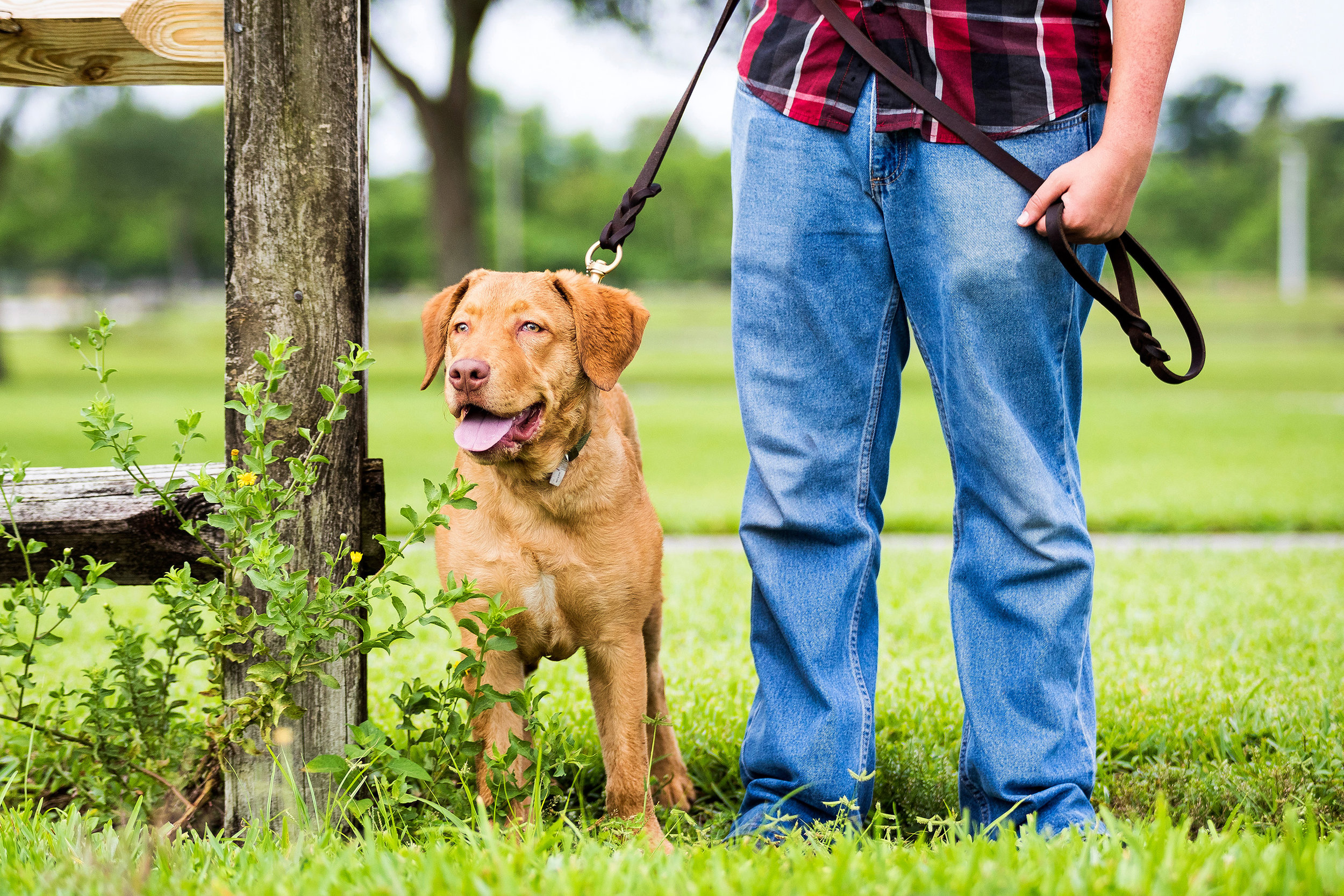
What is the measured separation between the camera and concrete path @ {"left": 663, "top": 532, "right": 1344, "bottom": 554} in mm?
6504

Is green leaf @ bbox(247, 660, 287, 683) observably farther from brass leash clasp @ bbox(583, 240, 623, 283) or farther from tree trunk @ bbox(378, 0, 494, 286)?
tree trunk @ bbox(378, 0, 494, 286)

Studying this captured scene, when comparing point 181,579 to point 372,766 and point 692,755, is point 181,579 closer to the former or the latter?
point 372,766

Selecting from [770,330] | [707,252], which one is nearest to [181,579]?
[770,330]

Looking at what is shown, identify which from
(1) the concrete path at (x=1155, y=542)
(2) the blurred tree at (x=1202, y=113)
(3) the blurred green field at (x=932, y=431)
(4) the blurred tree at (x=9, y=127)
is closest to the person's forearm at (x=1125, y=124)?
(3) the blurred green field at (x=932, y=431)

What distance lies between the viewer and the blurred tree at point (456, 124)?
54.9 ft

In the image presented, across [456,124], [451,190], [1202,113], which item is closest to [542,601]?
[456,124]

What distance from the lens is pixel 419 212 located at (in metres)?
69.6

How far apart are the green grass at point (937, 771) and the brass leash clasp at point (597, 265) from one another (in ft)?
3.72

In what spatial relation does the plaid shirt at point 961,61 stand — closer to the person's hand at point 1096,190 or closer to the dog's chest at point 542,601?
the person's hand at point 1096,190

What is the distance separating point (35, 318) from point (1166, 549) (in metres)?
67.3

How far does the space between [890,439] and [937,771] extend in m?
0.87

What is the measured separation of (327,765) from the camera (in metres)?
2.21

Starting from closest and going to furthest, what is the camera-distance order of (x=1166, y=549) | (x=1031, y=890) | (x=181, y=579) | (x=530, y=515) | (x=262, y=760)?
1. (x=1031, y=890)
2. (x=181, y=579)
3. (x=262, y=760)
4. (x=530, y=515)
5. (x=1166, y=549)

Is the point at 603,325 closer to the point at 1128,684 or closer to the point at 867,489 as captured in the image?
the point at 867,489
